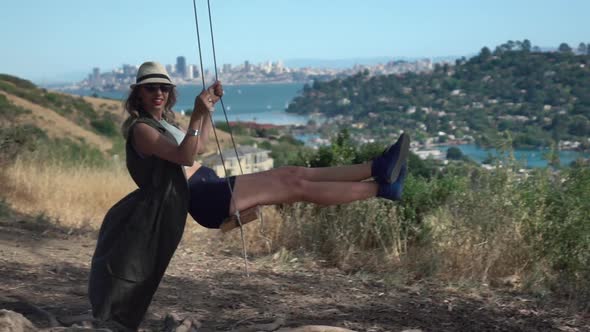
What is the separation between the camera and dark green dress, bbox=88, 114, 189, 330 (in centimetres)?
421

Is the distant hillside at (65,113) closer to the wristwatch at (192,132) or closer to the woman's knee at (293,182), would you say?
the woman's knee at (293,182)

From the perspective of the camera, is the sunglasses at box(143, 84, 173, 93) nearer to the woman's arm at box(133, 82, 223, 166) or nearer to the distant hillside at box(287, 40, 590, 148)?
the woman's arm at box(133, 82, 223, 166)

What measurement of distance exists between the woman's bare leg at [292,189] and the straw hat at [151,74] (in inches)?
28.1

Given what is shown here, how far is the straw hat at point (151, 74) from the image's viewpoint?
450 centimetres

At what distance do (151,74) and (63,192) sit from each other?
456cm

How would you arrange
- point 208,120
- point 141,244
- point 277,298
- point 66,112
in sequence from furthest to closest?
point 66,112 → point 277,298 → point 208,120 → point 141,244

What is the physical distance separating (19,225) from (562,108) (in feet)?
52.3

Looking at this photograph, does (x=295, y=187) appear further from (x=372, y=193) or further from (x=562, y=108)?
(x=562, y=108)

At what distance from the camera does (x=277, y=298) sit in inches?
203

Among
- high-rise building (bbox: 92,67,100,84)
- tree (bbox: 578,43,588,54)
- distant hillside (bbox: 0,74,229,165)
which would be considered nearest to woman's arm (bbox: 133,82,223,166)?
distant hillside (bbox: 0,74,229,165)

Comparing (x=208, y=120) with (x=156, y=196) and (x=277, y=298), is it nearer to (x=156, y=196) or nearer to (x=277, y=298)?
(x=156, y=196)

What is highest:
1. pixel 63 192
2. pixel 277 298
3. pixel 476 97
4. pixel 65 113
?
pixel 63 192

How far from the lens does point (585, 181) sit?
19.4 ft

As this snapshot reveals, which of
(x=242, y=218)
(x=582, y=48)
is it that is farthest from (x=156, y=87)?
(x=582, y=48)
